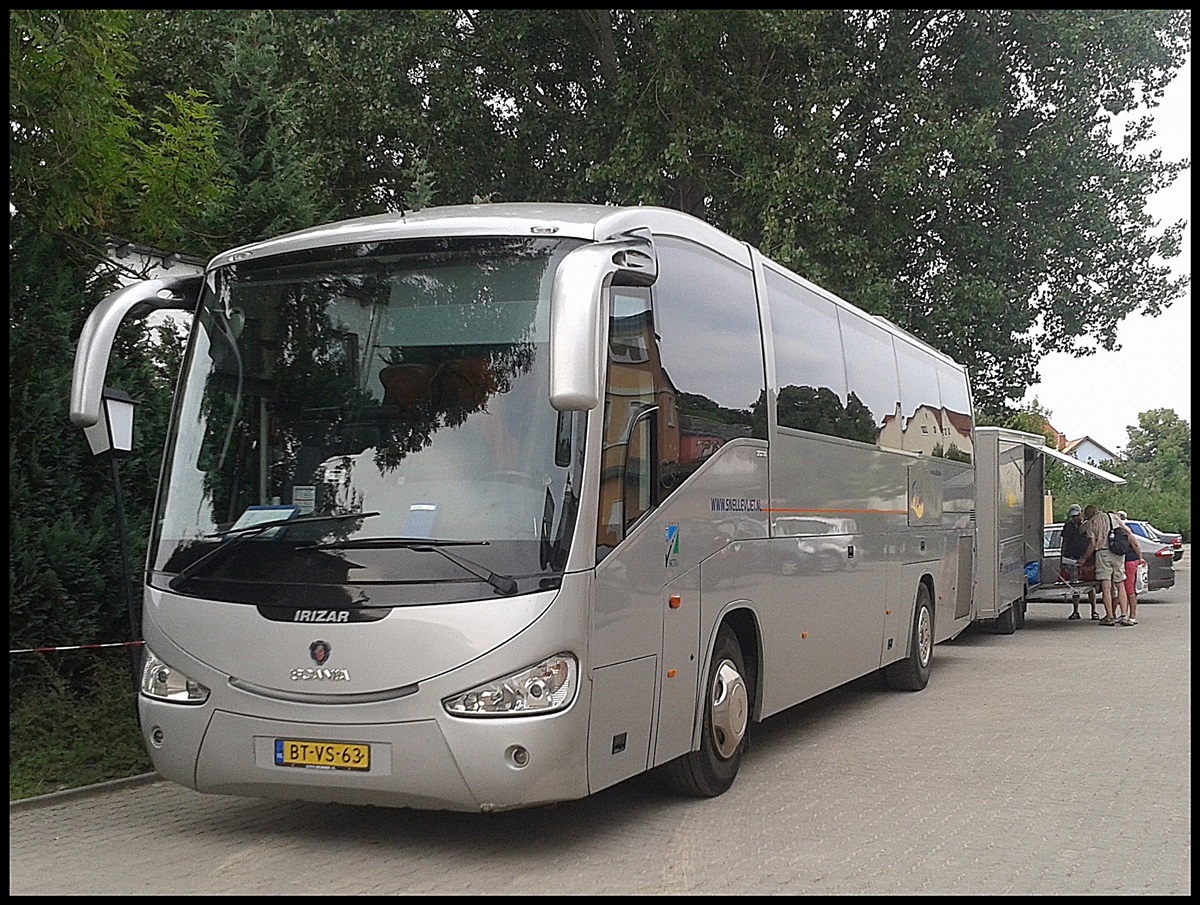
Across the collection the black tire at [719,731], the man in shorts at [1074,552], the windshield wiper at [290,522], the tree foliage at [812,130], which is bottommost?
the black tire at [719,731]

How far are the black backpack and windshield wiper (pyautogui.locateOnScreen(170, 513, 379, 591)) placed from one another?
1798 cm

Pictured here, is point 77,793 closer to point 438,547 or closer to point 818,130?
point 438,547

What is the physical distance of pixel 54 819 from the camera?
8.24 m

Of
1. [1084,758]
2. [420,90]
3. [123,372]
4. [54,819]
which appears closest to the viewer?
[54,819]

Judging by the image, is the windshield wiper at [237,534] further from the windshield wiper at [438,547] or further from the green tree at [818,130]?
the green tree at [818,130]

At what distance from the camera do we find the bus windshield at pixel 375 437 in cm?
700

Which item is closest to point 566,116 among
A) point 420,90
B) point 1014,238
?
point 420,90

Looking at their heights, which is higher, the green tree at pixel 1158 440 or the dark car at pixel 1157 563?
the green tree at pixel 1158 440

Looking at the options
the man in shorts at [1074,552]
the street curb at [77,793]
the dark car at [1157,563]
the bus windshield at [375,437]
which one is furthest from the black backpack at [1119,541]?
the bus windshield at [375,437]

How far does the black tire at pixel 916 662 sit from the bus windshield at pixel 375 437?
8013mm

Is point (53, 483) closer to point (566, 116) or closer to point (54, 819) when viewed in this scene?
point (54, 819)

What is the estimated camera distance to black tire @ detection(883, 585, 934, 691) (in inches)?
567

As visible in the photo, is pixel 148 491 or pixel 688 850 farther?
pixel 148 491

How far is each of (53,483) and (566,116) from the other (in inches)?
567
